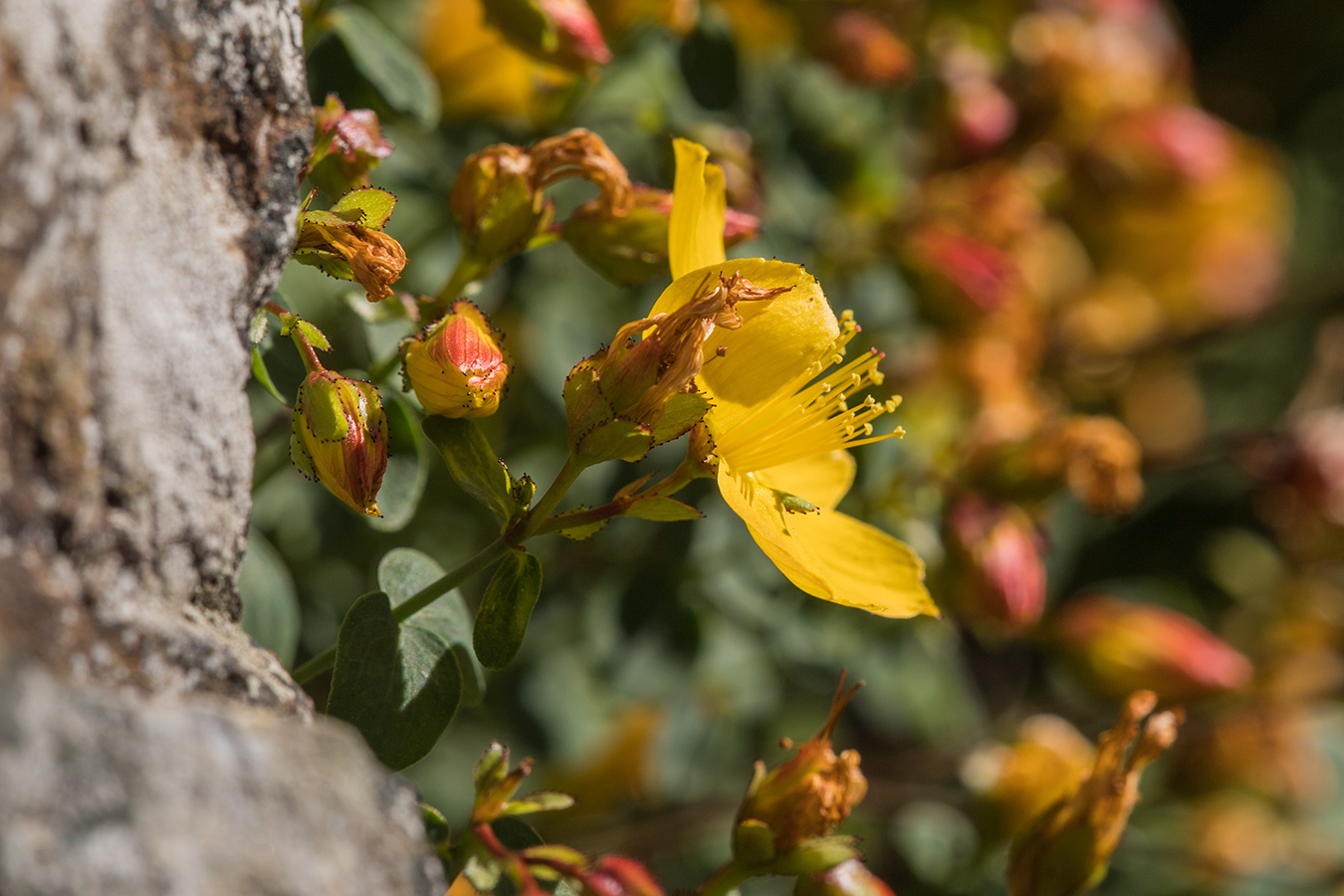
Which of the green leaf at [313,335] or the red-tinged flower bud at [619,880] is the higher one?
the green leaf at [313,335]

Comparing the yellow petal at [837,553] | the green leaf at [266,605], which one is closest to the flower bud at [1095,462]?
the yellow petal at [837,553]

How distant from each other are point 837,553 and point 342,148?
1.41 ft

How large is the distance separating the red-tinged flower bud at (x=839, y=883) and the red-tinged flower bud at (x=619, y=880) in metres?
0.17

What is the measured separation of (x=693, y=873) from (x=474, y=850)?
69cm

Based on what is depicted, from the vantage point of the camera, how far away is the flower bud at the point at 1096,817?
85 cm

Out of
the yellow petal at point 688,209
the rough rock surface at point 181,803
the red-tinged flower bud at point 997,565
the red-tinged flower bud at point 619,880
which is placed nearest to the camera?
the rough rock surface at point 181,803

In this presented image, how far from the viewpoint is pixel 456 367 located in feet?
2.07

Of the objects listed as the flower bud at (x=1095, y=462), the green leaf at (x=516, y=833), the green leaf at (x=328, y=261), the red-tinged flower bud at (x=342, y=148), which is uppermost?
the red-tinged flower bud at (x=342, y=148)

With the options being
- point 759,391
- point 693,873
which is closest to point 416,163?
point 759,391

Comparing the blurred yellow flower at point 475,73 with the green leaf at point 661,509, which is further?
the blurred yellow flower at point 475,73

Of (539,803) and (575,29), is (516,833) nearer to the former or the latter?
(539,803)

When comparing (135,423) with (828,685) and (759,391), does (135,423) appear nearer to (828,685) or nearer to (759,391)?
(759,391)

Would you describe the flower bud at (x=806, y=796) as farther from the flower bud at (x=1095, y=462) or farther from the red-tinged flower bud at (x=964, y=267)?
the red-tinged flower bud at (x=964, y=267)

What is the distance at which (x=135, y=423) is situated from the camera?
0.49 meters
